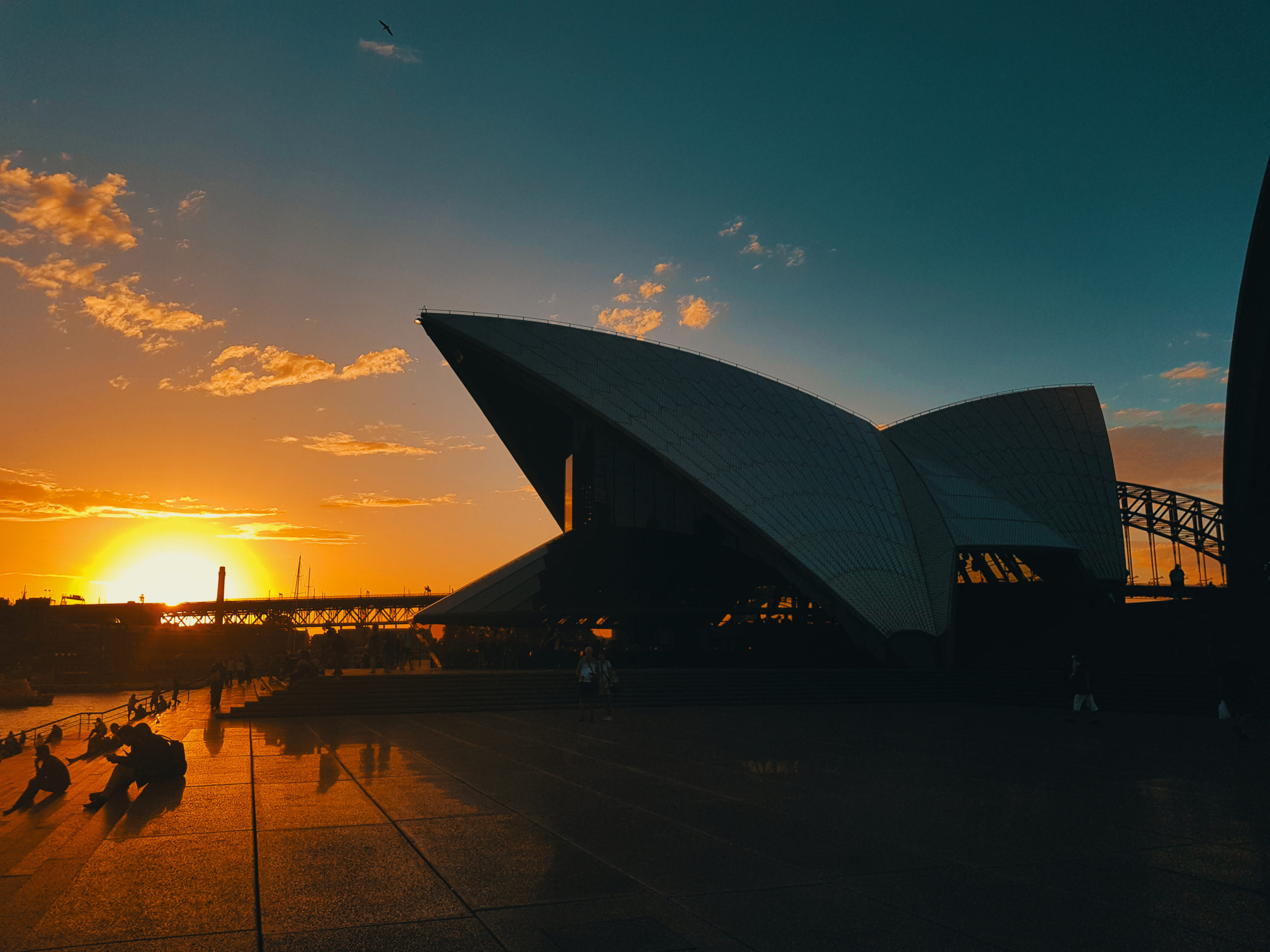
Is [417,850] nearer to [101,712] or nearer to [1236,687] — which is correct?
[1236,687]

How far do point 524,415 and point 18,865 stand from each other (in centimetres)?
3438

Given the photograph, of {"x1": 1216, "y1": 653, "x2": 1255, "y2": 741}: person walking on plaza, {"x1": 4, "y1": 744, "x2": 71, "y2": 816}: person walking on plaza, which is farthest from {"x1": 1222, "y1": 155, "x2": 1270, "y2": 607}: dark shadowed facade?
{"x1": 4, "y1": 744, "x2": 71, "y2": 816}: person walking on plaza

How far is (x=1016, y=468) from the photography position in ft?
120

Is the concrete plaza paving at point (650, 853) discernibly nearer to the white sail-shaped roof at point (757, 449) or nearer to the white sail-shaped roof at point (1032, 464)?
the white sail-shaped roof at point (757, 449)

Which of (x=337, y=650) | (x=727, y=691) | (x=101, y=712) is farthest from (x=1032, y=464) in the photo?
(x=101, y=712)

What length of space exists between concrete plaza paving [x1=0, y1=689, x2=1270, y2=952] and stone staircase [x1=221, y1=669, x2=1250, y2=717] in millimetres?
7472

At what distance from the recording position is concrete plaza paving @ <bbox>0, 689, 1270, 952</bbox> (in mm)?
4473

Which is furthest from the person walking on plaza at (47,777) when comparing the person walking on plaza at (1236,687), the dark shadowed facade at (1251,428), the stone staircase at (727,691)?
the dark shadowed facade at (1251,428)

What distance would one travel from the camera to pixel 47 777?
8.62 m

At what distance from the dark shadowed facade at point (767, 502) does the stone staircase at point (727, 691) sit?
9.39 ft

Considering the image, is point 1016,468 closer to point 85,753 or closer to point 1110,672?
point 1110,672

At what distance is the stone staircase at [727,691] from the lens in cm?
1919

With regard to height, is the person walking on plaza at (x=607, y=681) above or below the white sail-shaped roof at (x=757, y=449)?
below

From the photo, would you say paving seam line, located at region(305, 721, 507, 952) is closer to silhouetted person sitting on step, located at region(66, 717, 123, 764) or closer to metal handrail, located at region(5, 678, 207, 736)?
silhouetted person sitting on step, located at region(66, 717, 123, 764)
